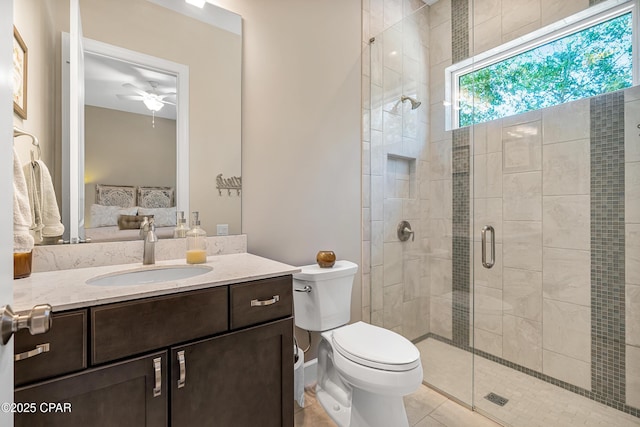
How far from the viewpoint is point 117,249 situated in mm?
1353

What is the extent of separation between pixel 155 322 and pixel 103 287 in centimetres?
21

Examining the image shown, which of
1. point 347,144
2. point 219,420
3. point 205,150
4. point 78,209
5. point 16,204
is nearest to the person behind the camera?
point 16,204

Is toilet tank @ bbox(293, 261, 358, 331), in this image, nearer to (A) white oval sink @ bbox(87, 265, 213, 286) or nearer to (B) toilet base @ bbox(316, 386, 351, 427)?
(B) toilet base @ bbox(316, 386, 351, 427)

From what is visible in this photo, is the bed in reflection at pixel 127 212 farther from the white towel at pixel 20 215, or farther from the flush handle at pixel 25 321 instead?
the flush handle at pixel 25 321

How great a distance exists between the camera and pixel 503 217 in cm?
206

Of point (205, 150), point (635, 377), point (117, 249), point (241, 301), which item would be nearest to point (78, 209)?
point (117, 249)

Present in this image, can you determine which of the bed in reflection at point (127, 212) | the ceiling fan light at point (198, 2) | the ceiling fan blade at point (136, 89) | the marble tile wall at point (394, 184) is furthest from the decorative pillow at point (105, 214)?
the marble tile wall at point (394, 184)

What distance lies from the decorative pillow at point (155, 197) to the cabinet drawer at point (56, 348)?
71 centimetres

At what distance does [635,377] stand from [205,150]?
2.53m

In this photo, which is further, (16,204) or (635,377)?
(635,377)

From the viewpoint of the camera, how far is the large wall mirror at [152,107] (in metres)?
1.26

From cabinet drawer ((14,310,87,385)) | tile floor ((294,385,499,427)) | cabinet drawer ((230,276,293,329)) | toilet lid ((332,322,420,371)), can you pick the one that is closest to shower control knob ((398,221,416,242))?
toilet lid ((332,322,420,371))

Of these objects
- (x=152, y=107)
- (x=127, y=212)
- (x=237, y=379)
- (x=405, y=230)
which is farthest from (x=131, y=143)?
(x=405, y=230)

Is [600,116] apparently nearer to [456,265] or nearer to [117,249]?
[456,265]
